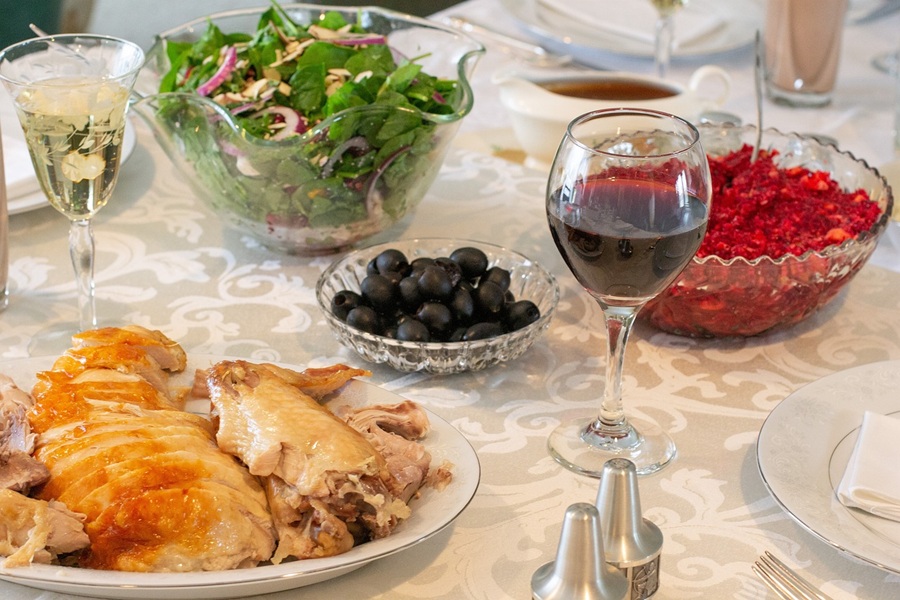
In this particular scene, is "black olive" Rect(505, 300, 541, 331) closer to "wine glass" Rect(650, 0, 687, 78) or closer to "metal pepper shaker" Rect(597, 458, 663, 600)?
"metal pepper shaker" Rect(597, 458, 663, 600)

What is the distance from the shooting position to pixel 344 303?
1317mm

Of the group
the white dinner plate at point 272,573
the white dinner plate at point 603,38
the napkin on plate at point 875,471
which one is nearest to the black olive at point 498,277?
the white dinner plate at point 272,573

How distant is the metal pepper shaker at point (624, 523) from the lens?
86cm

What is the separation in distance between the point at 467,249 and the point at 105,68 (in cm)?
51

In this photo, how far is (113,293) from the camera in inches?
59.6

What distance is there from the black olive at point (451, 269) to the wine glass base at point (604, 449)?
236 millimetres

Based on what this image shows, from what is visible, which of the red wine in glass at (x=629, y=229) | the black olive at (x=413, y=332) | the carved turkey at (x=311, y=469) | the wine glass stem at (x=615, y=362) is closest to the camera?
the carved turkey at (x=311, y=469)

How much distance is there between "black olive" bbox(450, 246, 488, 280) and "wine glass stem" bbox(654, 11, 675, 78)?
1030mm

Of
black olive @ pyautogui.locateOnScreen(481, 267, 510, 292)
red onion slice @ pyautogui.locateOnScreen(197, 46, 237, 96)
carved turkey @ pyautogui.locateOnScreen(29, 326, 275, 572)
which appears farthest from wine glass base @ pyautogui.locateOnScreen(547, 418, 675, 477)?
red onion slice @ pyautogui.locateOnScreen(197, 46, 237, 96)

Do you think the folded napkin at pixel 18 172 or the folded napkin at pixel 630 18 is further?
the folded napkin at pixel 630 18

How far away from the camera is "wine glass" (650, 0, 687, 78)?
6.98 feet

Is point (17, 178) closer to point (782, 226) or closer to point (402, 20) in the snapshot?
point (402, 20)

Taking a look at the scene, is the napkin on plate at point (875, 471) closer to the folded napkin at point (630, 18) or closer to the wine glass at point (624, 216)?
the wine glass at point (624, 216)

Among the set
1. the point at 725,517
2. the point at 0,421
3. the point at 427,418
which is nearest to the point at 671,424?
the point at 725,517
